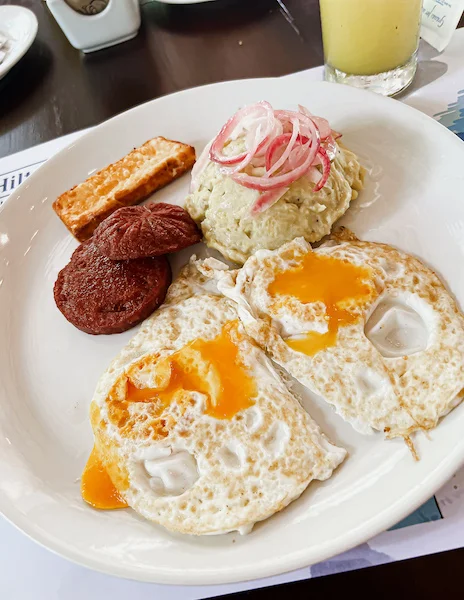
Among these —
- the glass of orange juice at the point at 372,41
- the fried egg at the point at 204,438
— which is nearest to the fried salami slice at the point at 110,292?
the fried egg at the point at 204,438

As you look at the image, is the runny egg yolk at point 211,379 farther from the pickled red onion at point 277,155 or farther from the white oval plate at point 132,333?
the pickled red onion at point 277,155

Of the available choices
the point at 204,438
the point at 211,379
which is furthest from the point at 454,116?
the point at 204,438

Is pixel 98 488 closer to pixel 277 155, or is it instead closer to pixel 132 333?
pixel 132 333

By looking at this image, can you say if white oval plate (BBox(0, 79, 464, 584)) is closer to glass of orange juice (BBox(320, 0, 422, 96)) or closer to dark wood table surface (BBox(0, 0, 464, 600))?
glass of orange juice (BBox(320, 0, 422, 96))

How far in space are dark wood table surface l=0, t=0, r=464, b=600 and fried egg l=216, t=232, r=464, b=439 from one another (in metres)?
1.86

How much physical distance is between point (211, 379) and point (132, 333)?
0.57 meters

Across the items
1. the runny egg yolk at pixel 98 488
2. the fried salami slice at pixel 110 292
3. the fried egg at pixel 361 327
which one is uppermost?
the fried salami slice at pixel 110 292

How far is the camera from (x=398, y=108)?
2520 mm

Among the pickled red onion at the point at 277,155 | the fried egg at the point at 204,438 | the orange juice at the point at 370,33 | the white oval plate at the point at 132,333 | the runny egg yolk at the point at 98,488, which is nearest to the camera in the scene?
the white oval plate at the point at 132,333

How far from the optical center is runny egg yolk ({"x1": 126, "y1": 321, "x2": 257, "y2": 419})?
6.01 ft

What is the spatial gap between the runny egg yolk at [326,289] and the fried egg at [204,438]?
204mm

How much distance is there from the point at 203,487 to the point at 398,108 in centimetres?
197

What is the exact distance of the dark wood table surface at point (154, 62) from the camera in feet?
11.8

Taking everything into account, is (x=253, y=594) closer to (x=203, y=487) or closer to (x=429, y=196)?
(x=203, y=487)
